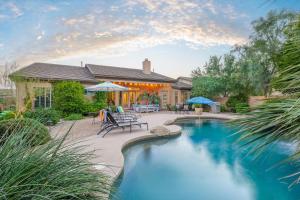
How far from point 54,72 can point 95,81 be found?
12.7 feet

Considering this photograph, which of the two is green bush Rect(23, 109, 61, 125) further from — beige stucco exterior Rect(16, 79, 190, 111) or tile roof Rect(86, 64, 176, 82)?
tile roof Rect(86, 64, 176, 82)

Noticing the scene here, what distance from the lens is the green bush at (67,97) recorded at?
1695 cm

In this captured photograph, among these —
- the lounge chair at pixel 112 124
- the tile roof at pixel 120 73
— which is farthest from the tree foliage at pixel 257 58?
the lounge chair at pixel 112 124

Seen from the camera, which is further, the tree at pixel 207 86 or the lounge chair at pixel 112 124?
the tree at pixel 207 86

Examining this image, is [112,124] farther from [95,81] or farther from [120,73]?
[120,73]

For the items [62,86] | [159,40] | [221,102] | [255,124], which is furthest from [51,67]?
[255,124]

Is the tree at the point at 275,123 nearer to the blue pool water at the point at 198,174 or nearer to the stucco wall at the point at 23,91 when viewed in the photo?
the blue pool water at the point at 198,174

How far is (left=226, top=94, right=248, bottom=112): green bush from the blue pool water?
46.4ft

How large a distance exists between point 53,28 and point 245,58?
62.4 ft

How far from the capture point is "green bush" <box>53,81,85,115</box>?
1695cm

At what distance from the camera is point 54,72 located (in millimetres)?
19391

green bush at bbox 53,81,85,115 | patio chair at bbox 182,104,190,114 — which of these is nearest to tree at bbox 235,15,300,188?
green bush at bbox 53,81,85,115

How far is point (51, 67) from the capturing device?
2072 centimetres

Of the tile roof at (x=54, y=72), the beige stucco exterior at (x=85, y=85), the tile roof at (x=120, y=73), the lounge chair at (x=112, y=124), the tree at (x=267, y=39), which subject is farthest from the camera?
the tile roof at (x=120, y=73)
